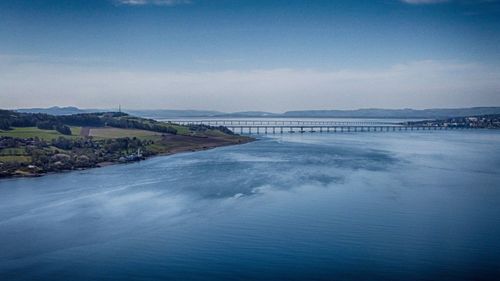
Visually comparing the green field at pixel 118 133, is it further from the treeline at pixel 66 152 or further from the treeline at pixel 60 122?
the treeline at pixel 66 152

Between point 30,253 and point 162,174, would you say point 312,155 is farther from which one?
point 30,253

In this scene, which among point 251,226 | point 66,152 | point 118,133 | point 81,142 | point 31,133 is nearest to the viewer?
point 251,226

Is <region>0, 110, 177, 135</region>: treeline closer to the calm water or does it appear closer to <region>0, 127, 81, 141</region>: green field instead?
<region>0, 127, 81, 141</region>: green field

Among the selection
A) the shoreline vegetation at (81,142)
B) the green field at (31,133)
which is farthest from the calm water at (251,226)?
the green field at (31,133)

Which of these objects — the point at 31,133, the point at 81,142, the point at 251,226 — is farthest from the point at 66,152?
the point at 251,226

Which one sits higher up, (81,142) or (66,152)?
(81,142)

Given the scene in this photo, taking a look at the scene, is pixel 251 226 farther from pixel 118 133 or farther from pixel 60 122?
pixel 60 122
